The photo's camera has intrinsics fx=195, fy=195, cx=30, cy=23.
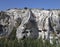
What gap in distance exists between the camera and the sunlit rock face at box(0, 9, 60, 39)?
173 ft

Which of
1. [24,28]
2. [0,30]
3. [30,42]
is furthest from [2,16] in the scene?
[30,42]

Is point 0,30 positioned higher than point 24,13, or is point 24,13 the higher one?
point 24,13

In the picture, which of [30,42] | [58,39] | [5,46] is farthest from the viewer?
[58,39]

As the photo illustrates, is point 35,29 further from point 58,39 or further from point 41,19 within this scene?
point 58,39

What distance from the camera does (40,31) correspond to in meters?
55.1

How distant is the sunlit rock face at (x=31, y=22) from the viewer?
52.6 metres

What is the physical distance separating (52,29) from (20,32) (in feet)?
30.9

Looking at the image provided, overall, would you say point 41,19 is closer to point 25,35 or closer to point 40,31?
point 40,31

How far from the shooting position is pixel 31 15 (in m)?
56.4

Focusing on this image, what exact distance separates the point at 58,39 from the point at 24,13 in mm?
13548

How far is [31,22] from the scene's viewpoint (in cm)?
5538

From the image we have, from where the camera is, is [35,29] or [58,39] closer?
[58,39]

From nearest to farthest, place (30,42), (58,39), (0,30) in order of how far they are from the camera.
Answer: (30,42), (58,39), (0,30)

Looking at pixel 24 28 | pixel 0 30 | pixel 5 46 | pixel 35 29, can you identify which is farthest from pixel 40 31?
pixel 5 46
